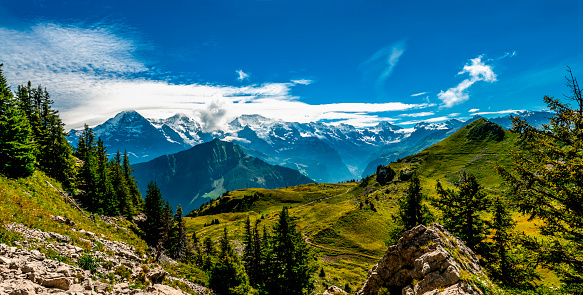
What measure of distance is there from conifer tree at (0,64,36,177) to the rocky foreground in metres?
20.4

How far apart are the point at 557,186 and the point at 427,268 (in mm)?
9500

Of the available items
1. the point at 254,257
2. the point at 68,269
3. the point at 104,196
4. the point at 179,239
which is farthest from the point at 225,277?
the point at 179,239

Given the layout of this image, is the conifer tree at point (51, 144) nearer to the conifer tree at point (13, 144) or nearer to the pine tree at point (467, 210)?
the conifer tree at point (13, 144)

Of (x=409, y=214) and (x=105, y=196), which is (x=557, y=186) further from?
(x=105, y=196)

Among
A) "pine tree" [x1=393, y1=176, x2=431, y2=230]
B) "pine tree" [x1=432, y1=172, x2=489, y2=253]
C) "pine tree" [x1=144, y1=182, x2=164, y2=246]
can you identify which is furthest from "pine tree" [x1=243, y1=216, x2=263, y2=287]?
"pine tree" [x1=432, y1=172, x2=489, y2=253]

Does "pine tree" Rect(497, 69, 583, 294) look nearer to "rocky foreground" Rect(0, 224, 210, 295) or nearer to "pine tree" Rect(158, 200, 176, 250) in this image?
"rocky foreground" Rect(0, 224, 210, 295)

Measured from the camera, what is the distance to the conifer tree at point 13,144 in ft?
105

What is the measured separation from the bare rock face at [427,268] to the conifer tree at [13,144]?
4503 cm

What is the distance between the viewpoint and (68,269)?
46.4ft

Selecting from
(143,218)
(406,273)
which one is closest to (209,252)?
(143,218)

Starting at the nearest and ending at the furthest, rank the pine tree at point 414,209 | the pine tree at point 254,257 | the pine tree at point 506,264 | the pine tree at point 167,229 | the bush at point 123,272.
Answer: the bush at point 123,272
the pine tree at point 506,264
the pine tree at point 414,209
the pine tree at point 254,257
the pine tree at point 167,229

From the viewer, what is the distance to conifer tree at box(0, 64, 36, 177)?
32.1 metres

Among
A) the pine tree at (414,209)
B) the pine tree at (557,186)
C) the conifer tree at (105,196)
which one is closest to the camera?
the pine tree at (557,186)

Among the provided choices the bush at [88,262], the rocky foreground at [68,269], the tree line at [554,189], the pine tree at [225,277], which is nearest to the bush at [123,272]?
the rocky foreground at [68,269]
